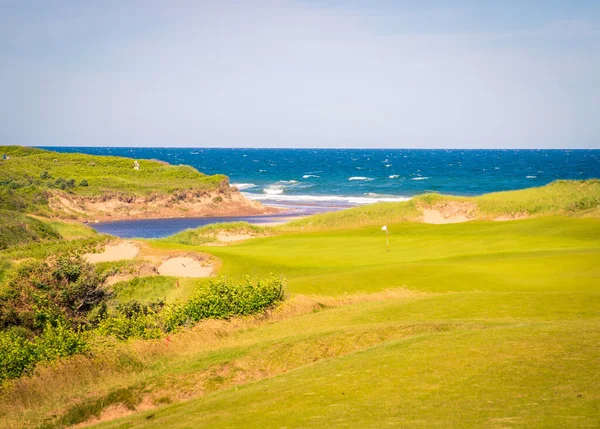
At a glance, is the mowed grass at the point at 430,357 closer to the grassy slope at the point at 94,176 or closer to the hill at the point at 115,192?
the grassy slope at the point at 94,176

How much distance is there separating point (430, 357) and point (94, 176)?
291ft

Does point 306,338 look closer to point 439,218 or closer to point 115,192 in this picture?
point 439,218

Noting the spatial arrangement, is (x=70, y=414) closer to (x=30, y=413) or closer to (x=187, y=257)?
(x=30, y=413)

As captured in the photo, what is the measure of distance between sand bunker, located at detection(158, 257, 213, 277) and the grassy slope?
1436 inches

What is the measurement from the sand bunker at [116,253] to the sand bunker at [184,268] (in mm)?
2013

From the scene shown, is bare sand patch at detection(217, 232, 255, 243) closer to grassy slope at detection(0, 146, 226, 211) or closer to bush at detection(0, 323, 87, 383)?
grassy slope at detection(0, 146, 226, 211)

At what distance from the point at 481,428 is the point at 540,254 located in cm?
2264

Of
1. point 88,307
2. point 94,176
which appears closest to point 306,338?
point 88,307

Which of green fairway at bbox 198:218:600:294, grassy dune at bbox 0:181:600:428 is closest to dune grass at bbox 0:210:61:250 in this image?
green fairway at bbox 198:218:600:294

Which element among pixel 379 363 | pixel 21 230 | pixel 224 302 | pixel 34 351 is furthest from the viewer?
pixel 21 230

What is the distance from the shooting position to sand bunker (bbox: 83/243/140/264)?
1254 inches

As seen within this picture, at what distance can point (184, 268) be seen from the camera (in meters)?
31.1

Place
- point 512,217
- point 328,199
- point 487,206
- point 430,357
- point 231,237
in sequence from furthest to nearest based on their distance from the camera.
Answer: point 328,199
point 487,206
point 231,237
point 512,217
point 430,357

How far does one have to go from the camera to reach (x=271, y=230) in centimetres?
5144
